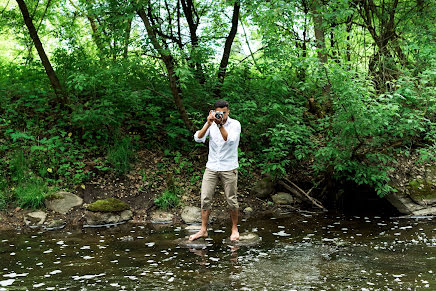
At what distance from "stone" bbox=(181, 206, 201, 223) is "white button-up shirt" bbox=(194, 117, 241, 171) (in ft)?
6.92

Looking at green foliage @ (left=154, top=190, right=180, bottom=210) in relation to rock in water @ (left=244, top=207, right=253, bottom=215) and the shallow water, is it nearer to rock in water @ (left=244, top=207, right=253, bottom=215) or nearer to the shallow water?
the shallow water

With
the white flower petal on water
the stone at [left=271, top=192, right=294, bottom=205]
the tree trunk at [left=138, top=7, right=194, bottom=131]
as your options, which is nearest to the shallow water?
the white flower petal on water

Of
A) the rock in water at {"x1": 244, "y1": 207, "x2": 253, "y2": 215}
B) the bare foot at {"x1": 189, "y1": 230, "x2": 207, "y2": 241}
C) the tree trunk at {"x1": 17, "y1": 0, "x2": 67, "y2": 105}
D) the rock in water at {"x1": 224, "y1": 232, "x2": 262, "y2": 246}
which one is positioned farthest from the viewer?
the tree trunk at {"x1": 17, "y1": 0, "x2": 67, "y2": 105}

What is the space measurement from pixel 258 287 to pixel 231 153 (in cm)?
238

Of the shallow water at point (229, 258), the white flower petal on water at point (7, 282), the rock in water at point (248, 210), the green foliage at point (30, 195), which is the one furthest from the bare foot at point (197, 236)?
the green foliage at point (30, 195)

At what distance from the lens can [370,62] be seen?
10648mm

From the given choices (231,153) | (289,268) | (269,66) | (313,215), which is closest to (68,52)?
(269,66)

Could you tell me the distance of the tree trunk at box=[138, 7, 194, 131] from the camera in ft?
27.0

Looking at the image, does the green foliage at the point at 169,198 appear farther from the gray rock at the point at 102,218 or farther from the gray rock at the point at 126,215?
the gray rock at the point at 102,218

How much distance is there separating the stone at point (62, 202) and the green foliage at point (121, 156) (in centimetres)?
119

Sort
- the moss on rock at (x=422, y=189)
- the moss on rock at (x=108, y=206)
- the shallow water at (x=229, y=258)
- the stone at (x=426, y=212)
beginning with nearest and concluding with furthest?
the shallow water at (x=229, y=258) < the moss on rock at (x=108, y=206) < the stone at (x=426, y=212) < the moss on rock at (x=422, y=189)

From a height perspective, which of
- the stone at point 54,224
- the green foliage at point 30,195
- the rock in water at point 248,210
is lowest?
the rock in water at point 248,210

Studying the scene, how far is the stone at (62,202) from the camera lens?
8.16 metres

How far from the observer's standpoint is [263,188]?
9.53 meters
